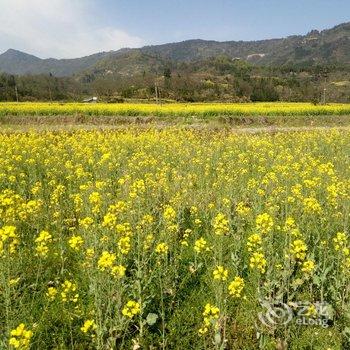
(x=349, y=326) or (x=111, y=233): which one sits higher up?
(x=111, y=233)

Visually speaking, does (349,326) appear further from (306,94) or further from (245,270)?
(306,94)

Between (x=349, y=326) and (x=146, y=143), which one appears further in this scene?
(x=146, y=143)

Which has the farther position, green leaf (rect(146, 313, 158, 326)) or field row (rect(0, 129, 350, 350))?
green leaf (rect(146, 313, 158, 326))

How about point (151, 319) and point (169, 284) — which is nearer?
point (151, 319)

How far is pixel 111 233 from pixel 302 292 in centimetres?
259

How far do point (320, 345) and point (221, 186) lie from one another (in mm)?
4833

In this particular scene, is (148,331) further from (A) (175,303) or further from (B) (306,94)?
(B) (306,94)

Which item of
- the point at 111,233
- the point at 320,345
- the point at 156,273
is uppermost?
the point at 111,233

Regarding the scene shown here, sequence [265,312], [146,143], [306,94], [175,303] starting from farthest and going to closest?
1. [306,94]
2. [146,143]
3. [175,303]
4. [265,312]

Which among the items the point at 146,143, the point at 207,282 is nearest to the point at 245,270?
the point at 207,282

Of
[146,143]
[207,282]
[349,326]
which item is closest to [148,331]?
[207,282]

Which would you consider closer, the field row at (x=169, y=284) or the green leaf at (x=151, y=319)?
the field row at (x=169, y=284)

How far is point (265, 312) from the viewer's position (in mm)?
4508

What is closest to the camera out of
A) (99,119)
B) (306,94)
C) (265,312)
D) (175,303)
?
(265,312)
